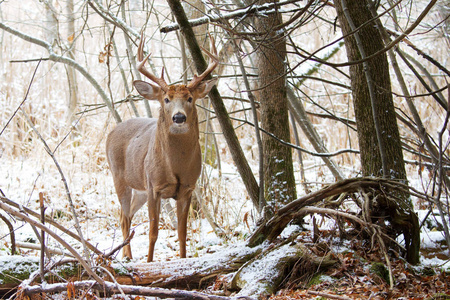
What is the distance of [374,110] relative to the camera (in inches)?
148

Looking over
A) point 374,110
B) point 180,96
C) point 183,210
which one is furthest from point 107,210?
point 374,110

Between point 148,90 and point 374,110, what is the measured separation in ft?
7.68

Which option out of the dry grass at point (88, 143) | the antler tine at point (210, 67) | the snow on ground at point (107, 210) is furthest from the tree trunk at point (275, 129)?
the dry grass at point (88, 143)

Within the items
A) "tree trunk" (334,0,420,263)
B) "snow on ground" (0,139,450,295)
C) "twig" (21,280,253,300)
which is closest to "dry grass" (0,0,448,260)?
"snow on ground" (0,139,450,295)

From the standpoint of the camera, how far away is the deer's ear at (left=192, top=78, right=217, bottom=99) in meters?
4.61

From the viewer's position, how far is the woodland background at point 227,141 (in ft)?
11.6

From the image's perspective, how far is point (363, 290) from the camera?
3.06 metres

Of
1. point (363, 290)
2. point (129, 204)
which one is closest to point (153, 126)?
point (129, 204)

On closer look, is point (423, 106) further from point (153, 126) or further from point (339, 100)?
point (153, 126)

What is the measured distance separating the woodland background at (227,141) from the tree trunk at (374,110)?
15 cm

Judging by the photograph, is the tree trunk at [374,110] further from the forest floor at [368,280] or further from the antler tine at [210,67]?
the antler tine at [210,67]

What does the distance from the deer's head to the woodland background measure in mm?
290

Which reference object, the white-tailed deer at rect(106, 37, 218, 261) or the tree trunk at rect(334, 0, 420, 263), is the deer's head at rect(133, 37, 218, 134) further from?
the tree trunk at rect(334, 0, 420, 263)

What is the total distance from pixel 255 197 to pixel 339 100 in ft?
26.6
